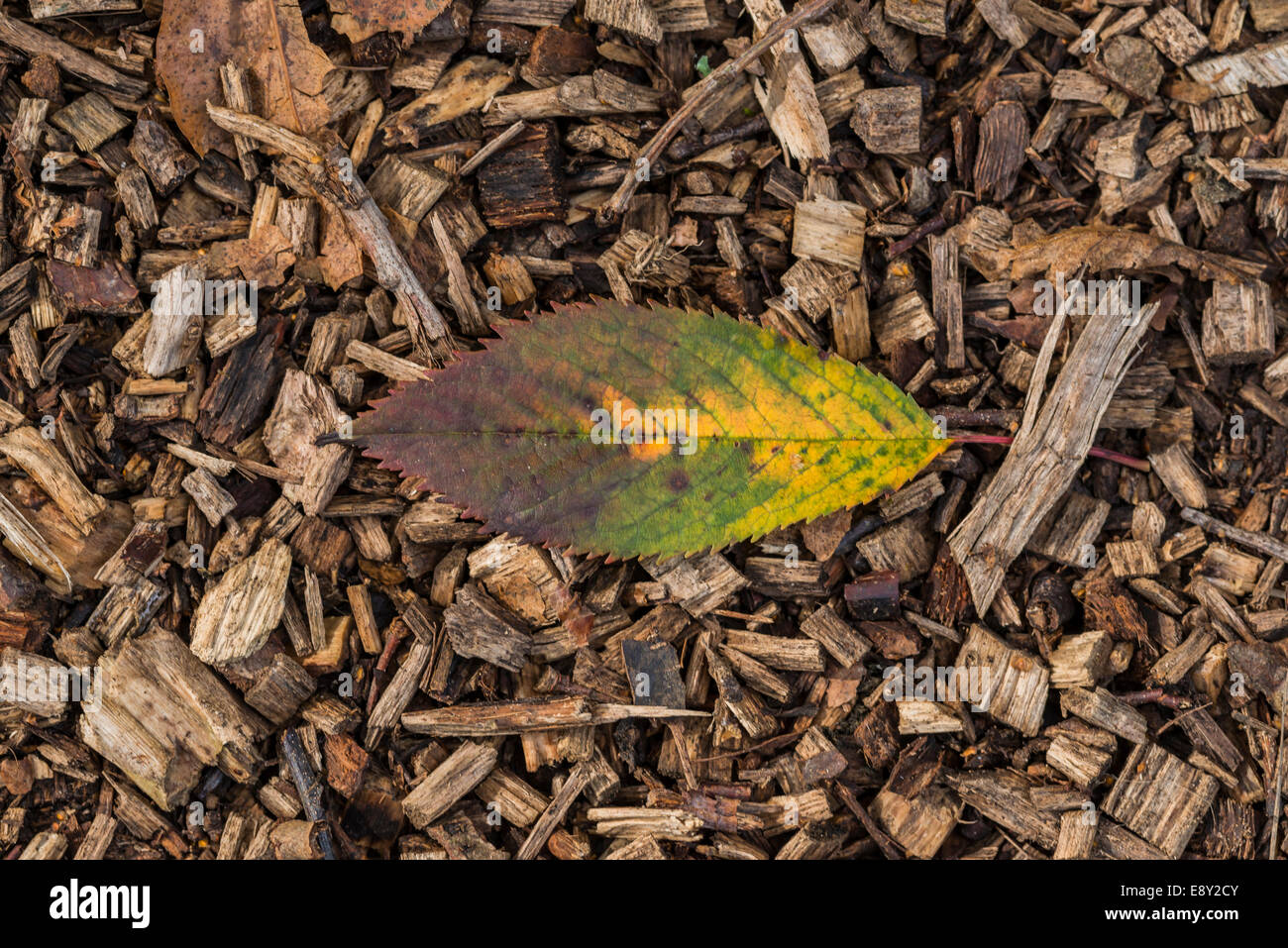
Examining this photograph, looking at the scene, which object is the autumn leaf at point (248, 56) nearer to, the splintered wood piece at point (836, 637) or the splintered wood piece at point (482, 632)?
the splintered wood piece at point (482, 632)

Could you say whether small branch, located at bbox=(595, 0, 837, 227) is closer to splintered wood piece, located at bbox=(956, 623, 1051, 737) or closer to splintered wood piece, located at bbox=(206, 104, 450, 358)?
splintered wood piece, located at bbox=(206, 104, 450, 358)

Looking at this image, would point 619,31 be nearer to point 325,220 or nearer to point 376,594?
point 325,220

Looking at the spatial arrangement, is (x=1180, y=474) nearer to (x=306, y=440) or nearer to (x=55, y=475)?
(x=306, y=440)

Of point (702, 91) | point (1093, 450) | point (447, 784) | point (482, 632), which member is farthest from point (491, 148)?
point (1093, 450)

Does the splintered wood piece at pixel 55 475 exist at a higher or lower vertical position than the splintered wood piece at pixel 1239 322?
lower

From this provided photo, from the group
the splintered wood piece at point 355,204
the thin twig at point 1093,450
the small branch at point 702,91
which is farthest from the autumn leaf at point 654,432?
the small branch at point 702,91

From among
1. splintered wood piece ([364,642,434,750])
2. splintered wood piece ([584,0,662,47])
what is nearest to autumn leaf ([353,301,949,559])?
splintered wood piece ([364,642,434,750])
